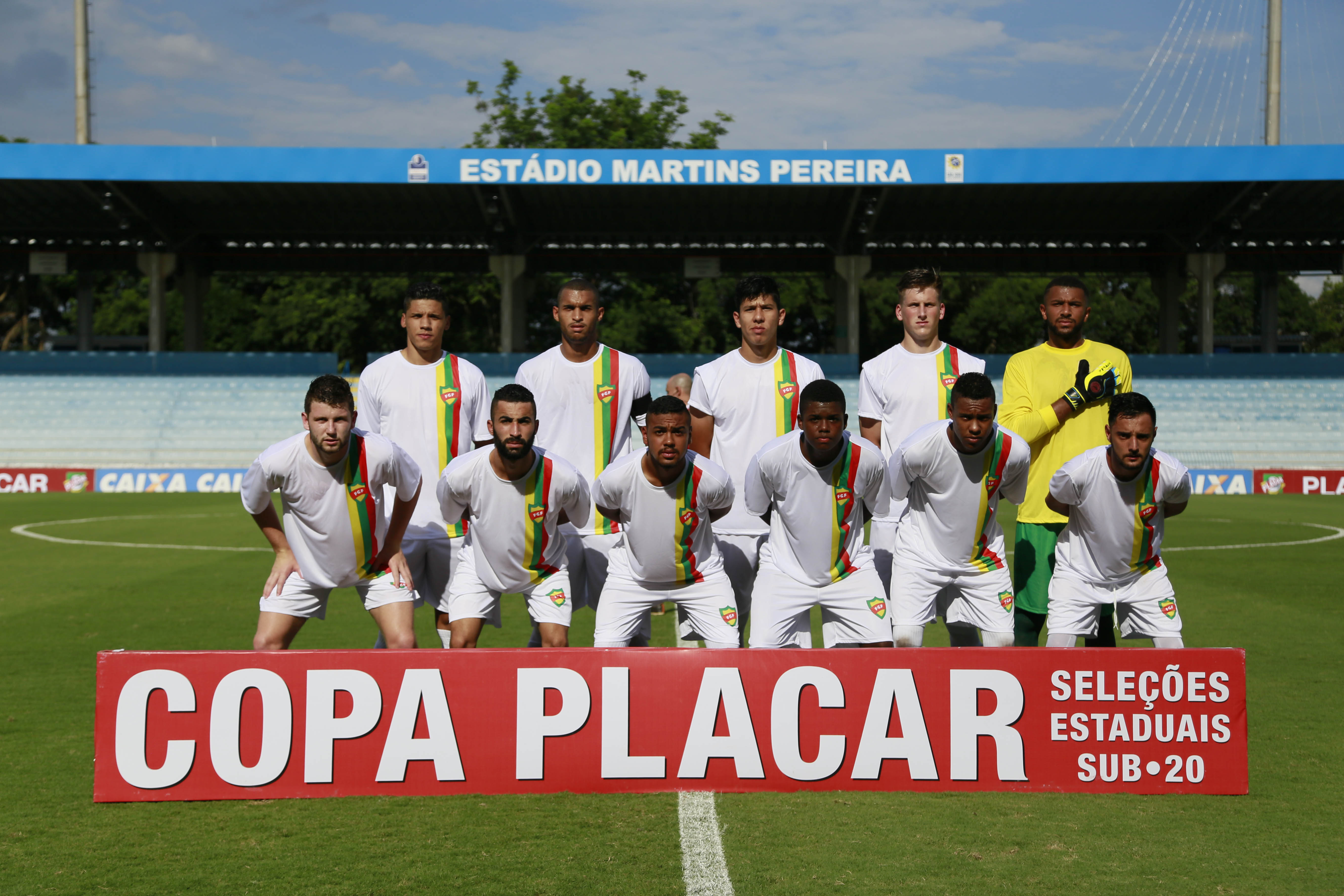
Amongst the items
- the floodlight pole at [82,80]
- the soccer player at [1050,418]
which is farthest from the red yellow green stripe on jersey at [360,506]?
the floodlight pole at [82,80]

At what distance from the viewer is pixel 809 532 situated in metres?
5.50

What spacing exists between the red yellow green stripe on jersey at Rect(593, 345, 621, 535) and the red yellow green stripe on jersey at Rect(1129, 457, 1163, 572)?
2.64 meters

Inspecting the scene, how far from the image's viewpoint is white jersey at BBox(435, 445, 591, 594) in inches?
218

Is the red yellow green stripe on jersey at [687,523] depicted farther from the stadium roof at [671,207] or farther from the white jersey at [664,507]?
the stadium roof at [671,207]

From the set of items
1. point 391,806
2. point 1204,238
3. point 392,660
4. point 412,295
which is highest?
point 1204,238

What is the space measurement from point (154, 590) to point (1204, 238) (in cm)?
2946

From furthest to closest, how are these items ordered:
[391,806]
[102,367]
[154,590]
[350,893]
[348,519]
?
[102,367]
[154,590]
[348,519]
[391,806]
[350,893]

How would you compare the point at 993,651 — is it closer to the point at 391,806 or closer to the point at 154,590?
the point at 391,806

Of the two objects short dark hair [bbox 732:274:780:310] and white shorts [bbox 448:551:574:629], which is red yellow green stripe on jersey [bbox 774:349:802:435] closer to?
short dark hair [bbox 732:274:780:310]

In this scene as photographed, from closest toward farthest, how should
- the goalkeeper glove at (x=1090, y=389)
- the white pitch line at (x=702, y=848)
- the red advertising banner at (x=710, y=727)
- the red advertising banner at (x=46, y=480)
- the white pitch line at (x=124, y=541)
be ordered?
the white pitch line at (x=702, y=848) → the red advertising banner at (x=710, y=727) → the goalkeeper glove at (x=1090, y=389) → the white pitch line at (x=124, y=541) → the red advertising banner at (x=46, y=480)

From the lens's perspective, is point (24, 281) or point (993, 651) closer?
point (993, 651)

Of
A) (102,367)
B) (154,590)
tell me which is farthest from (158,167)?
(154,590)

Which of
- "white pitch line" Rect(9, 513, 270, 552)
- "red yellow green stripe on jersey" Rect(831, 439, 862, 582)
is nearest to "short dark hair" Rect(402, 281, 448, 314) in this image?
"red yellow green stripe on jersey" Rect(831, 439, 862, 582)

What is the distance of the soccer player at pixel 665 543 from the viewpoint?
5477 mm
